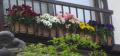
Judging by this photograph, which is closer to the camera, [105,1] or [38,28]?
[38,28]

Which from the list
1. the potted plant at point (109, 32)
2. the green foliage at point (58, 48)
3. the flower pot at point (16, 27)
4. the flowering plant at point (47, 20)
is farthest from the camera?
the potted plant at point (109, 32)

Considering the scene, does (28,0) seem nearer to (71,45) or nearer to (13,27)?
(13,27)

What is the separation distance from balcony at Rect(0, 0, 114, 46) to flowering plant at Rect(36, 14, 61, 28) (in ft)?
0.33

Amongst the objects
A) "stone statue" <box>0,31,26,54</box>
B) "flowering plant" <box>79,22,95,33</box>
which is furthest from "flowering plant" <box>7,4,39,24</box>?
"stone statue" <box>0,31,26,54</box>

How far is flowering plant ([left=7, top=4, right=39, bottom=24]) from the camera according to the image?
8.79 metres

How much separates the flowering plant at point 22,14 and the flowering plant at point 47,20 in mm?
140

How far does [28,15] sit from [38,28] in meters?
0.31

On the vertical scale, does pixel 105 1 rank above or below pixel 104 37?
above

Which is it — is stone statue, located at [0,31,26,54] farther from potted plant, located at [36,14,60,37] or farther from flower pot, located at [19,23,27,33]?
potted plant, located at [36,14,60,37]

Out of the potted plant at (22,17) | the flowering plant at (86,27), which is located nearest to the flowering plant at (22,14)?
the potted plant at (22,17)

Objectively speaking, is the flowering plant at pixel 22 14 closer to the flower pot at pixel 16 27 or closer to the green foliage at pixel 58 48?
the flower pot at pixel 16 27

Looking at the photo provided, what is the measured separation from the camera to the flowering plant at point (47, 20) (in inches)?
357

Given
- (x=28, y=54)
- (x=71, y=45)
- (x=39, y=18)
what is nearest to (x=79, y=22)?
(x=39, y=18)

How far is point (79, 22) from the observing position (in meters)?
9.62
